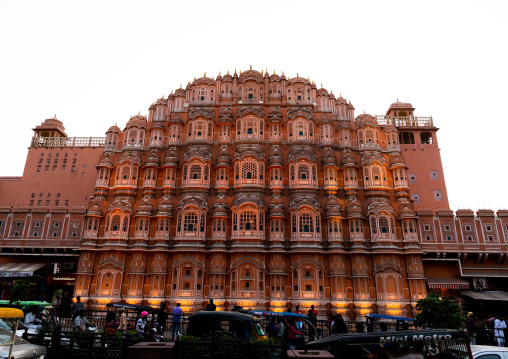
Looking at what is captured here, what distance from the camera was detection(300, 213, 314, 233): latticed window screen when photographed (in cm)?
3203

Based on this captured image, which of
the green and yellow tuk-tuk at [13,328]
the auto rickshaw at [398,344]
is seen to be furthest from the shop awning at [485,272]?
the green and yellow tuk-tuk at [13,328]

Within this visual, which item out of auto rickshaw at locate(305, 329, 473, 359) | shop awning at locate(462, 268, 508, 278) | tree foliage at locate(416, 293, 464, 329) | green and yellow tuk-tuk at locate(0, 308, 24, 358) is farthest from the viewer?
shop awning at locate(462, 268, 508, 278)

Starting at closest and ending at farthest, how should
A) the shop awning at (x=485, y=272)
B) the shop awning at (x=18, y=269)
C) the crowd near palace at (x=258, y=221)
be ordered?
1. the crowd near palace at (x=258, y=221)
2. the shop awning at (x=485, y=272)
3. the shop awning at (x=18, y=269)

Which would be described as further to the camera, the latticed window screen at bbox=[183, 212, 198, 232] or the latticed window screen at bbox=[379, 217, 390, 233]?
the latticed window screen at bbox=[183, 212, 198, 232]

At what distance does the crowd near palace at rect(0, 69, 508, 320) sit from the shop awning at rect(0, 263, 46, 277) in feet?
0.54

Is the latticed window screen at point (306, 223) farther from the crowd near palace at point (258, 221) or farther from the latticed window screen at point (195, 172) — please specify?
the latticed window screen at point (195, 172)

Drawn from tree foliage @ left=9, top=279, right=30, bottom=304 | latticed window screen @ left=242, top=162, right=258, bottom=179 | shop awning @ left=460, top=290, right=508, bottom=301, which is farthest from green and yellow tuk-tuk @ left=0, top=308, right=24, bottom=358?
shop awning @ left=460, top=290, right=508, bottom=301

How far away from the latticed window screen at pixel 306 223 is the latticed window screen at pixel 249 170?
19.2 ft

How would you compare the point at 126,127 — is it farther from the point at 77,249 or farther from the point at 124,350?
the point at 124,350

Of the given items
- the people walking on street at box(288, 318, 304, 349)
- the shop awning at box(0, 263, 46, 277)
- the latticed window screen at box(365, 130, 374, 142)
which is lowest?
the people walking on street at box(288, 318, 304, 349)

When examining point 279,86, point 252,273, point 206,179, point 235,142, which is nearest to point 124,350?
point 252,273

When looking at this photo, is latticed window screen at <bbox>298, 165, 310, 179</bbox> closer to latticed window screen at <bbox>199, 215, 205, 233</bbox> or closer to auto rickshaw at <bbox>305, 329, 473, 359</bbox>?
latticed window screen at <bbox>199, 215, 205, 233</bbox>

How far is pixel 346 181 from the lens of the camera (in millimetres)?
34500

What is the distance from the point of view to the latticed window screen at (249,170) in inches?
1336
